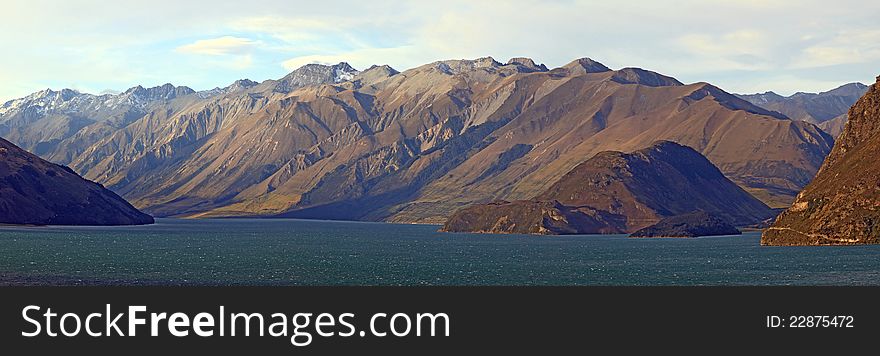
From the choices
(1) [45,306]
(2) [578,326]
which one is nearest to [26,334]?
(1) [45,306]

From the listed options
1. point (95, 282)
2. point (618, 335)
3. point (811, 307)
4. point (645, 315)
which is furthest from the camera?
point (95, 282)

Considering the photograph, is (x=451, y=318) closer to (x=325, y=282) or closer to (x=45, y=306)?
(x=45, y=306)

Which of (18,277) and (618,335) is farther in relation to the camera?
(18,277)

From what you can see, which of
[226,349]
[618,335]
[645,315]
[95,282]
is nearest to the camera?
[226,349]

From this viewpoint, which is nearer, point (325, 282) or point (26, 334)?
point (26, 334)

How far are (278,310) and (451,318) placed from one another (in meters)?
14.8

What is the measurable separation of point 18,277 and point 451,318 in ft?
382

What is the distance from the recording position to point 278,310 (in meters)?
93.9

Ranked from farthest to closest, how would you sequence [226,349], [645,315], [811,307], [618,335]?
[811,307], [645,315], [618,335], [226,349]

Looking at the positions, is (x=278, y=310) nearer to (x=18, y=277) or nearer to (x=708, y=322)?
(x=708, y=322)

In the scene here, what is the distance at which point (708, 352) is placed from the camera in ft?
291

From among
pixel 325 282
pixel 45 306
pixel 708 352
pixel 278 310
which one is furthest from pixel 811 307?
pixel 325 282

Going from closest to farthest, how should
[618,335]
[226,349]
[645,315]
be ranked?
[226,349] → [618,335] → [645,315]

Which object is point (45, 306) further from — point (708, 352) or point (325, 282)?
point (325, 282)
